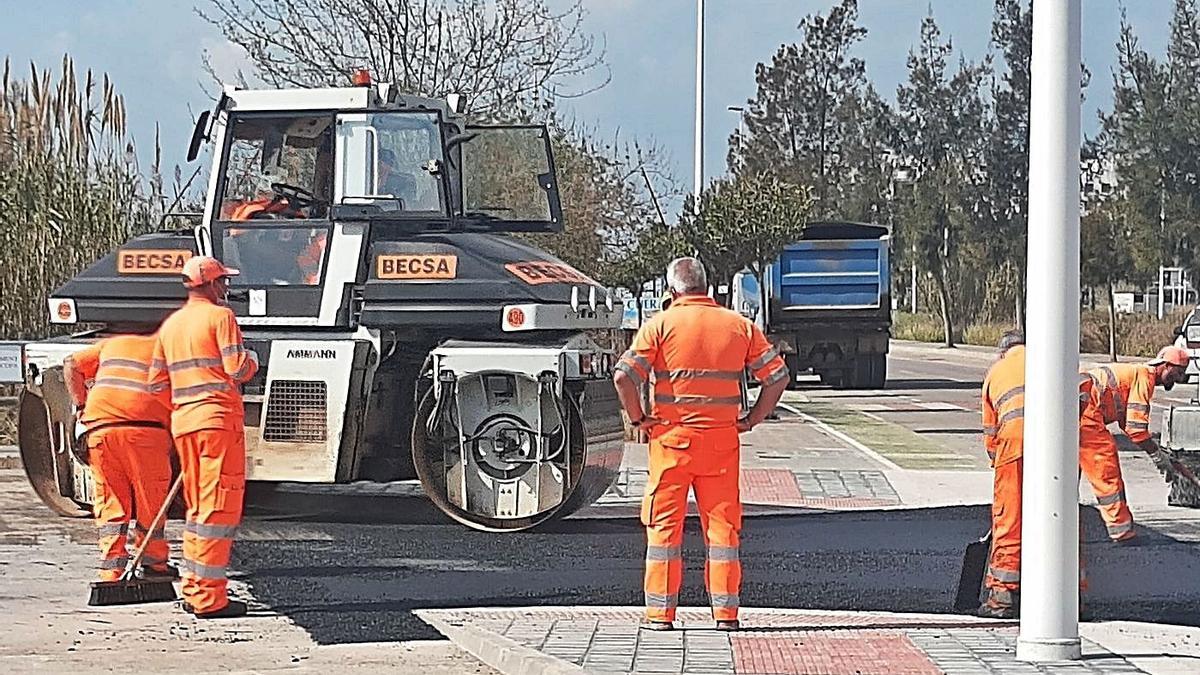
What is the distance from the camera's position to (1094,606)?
10055 mm

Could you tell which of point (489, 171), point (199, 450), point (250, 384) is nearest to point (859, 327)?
point (489, 171)

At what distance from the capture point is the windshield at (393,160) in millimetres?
12695

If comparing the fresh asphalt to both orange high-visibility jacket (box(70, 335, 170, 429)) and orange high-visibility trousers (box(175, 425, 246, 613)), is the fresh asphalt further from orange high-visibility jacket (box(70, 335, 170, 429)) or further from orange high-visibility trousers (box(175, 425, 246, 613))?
orange high-visibility jacket (box(70, 335, 170, 429))

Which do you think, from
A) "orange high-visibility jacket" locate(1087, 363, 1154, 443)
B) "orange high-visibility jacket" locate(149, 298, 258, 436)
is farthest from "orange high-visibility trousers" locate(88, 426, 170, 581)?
"orange high-visibility jacket" locate(1087, 363, 1154, 443)

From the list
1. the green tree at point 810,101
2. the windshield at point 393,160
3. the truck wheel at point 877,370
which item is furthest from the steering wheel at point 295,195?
the green tree at point 810,101

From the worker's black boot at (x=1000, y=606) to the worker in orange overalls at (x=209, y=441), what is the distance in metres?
3.72

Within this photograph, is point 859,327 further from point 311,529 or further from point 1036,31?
point 1036,31

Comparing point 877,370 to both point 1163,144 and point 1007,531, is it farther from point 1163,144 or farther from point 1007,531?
point 1007,531

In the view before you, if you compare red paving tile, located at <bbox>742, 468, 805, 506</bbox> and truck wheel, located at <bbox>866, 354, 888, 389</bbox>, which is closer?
red paving tile, located at <bbox>742, 468, 805, 506</bbox>

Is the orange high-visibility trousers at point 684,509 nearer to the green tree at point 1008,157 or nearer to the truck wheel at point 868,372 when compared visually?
the truck wheel at point 868,372

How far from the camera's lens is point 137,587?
9.91m

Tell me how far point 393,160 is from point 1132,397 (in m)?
5.01

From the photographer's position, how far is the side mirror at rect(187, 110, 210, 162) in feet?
42.7

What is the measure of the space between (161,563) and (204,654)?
179 centimetres
